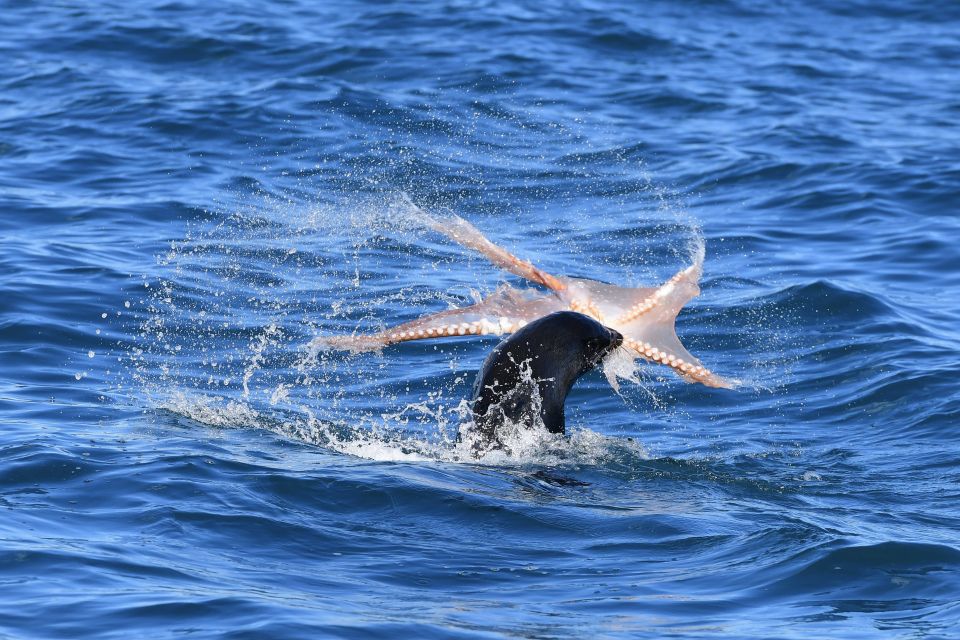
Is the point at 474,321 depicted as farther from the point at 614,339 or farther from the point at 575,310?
the point at 614,339

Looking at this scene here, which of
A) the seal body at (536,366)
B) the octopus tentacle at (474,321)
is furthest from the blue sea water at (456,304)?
the octopus tentacle at (474,321)

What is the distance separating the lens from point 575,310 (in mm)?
9305

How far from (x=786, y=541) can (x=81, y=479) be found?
3.81 meters

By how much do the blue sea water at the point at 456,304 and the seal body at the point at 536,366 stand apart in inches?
10.4

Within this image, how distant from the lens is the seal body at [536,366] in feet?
29.9

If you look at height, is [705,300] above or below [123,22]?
below

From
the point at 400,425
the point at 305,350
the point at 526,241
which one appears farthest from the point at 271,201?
the point at 400,425

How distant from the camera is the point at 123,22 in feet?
76.1

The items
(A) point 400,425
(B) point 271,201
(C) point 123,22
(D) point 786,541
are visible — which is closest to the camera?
(D) point 786,541

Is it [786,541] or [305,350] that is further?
[305,350]

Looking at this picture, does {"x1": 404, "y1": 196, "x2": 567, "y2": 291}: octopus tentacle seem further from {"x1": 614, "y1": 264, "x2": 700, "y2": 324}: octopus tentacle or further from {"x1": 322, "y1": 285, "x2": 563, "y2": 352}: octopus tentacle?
{"x1": 614, "y1": 264, "x2": 700, "y2": 324}: octopus tentacle

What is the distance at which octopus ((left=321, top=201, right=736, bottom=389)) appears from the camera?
352 inches

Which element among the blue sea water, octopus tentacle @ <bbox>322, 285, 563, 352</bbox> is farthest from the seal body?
the blue sea water

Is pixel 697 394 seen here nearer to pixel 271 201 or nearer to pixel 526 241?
pixel 526 241
